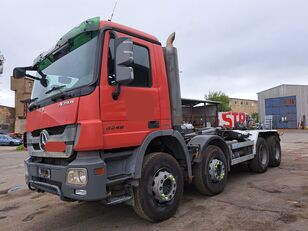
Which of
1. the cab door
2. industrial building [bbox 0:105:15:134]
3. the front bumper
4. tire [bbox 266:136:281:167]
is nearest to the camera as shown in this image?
the front bumper

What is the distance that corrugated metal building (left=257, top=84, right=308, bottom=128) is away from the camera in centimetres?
4384

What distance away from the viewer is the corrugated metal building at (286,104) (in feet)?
144

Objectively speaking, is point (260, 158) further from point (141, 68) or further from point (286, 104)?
point (286, 104)

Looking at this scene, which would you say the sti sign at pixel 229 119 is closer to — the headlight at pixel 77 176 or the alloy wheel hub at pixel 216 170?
the alloy wheel hub at pixel 216 170

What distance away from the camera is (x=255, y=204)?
5.39 m

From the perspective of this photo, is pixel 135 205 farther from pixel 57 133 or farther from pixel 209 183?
pixel 209 183

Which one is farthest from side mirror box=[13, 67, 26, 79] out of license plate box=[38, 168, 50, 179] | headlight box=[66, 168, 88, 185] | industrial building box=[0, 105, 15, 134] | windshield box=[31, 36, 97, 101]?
industrial building box=[0, 105, 15, 134]

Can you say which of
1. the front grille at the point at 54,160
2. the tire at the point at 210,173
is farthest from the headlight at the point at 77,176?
the tire at the point at 210,173

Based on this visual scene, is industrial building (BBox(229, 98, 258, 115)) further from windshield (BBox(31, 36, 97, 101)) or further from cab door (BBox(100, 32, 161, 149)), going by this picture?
windshield (BBox(31, 36, 97, 101))

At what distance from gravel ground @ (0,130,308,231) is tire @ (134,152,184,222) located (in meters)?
0.20

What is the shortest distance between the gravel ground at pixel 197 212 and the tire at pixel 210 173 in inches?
7.3

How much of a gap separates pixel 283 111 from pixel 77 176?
4636 centimetres

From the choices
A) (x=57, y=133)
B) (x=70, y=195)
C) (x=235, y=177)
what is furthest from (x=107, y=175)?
(x=235, y=177)

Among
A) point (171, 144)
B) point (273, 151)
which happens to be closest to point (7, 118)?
point (273, 151)
